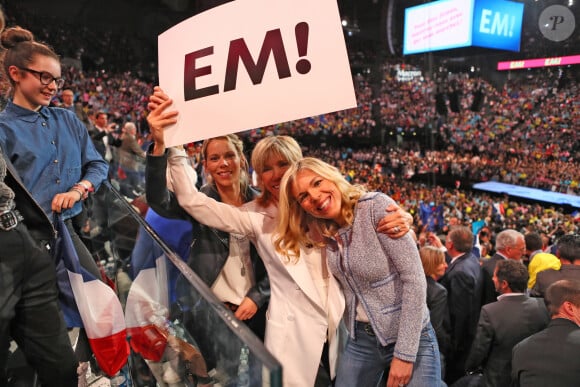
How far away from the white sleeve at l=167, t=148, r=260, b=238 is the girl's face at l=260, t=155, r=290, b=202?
16cm

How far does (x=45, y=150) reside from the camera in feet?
6.08

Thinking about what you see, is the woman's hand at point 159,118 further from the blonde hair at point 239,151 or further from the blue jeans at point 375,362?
the blue jeans at point 375,362

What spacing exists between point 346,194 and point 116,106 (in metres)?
15.3

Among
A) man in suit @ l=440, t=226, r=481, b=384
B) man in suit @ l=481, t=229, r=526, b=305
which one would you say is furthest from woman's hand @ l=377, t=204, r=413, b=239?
man in suit @ l=481, t=229, r=526, b=305

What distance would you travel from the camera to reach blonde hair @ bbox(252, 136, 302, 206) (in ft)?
6.48

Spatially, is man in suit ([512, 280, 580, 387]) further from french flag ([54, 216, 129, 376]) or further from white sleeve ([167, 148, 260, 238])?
french flag ([54, 216, 129, 376])

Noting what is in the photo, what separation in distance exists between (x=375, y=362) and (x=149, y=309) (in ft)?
2.88

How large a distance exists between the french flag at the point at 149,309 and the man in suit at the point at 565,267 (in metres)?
2.40

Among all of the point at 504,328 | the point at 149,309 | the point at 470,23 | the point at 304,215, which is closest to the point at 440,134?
the point at 470,23

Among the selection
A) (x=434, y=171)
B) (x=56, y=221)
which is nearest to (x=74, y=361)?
(x=56, y=221)

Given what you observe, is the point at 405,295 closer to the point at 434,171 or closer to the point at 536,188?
the point at 536,188

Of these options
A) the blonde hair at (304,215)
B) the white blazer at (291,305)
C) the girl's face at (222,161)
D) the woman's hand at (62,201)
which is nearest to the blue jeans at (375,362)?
the white blazer at (291,305)

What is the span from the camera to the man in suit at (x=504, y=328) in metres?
2.69

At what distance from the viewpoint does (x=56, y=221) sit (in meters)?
1.81
